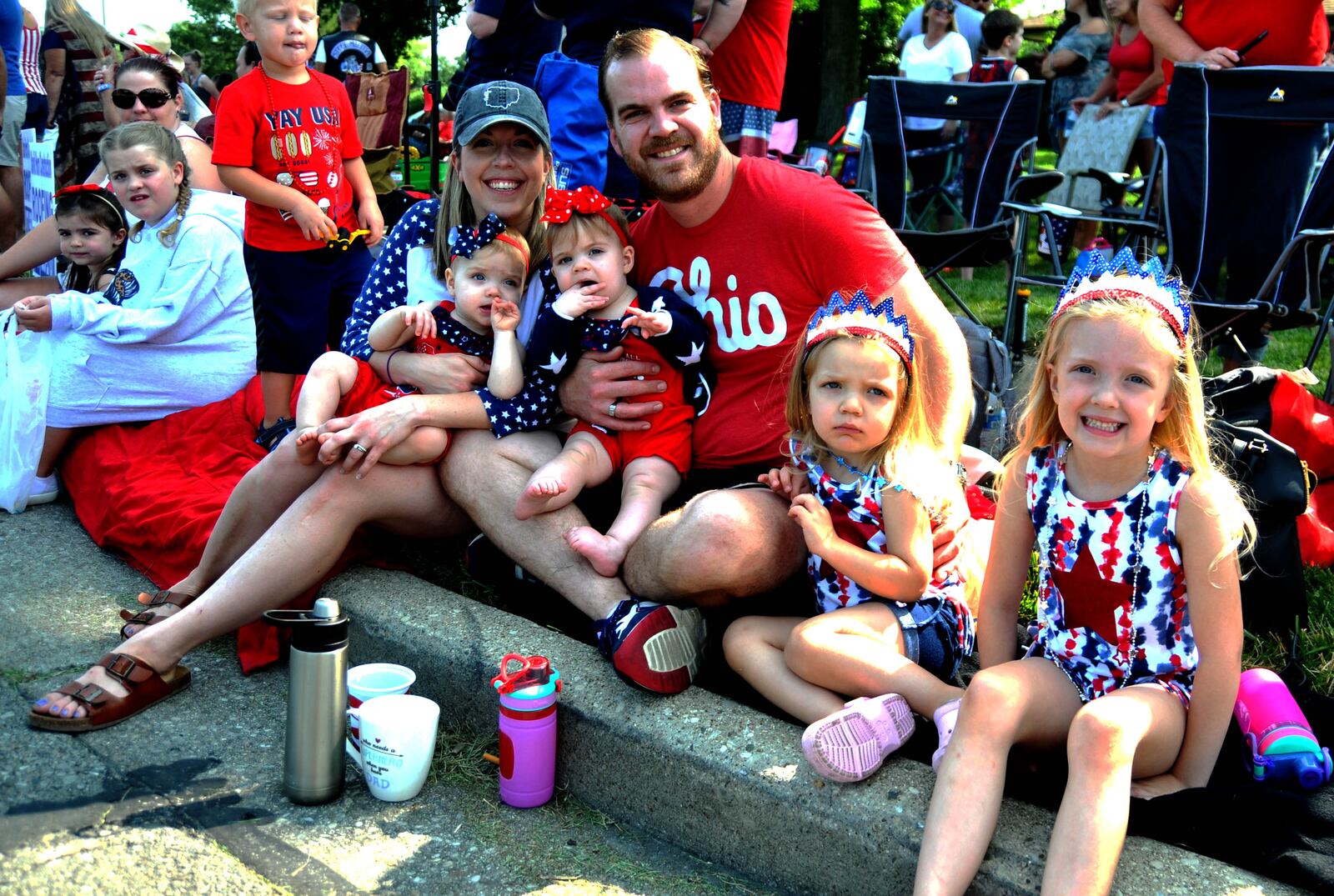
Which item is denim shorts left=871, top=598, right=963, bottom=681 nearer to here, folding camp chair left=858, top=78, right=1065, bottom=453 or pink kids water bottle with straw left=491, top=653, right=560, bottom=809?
pink kids water bottle with straw left=491, top=653, right=560, bottom=809

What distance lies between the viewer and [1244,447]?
2938 millimetres

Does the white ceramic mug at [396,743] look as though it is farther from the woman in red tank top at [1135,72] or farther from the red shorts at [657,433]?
the woman in red tank top at [1135,72]

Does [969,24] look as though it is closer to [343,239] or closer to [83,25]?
[83,25]

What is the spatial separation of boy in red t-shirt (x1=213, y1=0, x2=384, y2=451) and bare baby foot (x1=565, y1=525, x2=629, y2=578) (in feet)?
6.48

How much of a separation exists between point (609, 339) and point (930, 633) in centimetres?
112

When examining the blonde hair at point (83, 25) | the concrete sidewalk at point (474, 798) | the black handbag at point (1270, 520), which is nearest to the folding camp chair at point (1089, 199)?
the black handbag at point (1270, 520)

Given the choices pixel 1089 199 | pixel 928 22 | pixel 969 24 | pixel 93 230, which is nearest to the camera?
pixel 93 230

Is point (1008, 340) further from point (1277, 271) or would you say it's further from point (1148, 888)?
point (1148, 888)

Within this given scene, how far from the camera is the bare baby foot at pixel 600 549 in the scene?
2.90 m

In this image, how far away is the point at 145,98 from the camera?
17.8 feet

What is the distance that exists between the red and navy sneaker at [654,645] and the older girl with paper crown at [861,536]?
0.36ft

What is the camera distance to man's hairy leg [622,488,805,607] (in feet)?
8.85

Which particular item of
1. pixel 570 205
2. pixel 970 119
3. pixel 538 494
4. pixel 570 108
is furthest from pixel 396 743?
pixel 970 119

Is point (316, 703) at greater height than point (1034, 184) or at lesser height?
lesser
